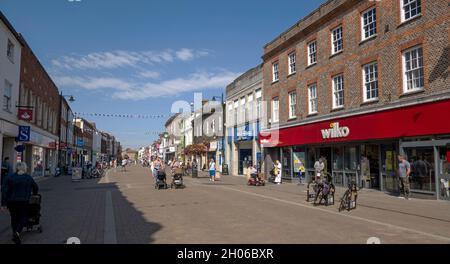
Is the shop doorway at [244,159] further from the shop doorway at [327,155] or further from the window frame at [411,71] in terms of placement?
the window frame at [411,71]

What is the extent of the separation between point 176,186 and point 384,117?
1154cm

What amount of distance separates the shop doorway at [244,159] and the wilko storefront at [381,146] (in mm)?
8157

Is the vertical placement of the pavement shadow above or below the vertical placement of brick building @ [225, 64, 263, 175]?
below

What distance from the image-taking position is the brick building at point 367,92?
1539cm

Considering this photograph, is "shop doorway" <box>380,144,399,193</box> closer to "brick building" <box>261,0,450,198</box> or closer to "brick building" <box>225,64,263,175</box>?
"brick building" <box>261,0,450,198</box>

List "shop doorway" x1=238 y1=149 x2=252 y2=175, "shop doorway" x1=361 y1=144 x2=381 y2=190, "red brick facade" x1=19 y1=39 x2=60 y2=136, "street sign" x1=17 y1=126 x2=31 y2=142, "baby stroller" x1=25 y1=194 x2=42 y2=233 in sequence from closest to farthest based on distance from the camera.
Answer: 1. "baby stroller" x1=25 y1=194 x2=42 y2=233
2. "shop doorway" x1=361 y1=144 x2=381 y2=190
3. "street sign" x1=17 y1=126 x2=31 y2=142
4. "red brick facade" x1=19 y1=39 x2=60 y2=136
5. "shop doorway" x1=238 y1=149 x2=252 y2=175

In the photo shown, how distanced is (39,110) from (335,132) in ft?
75.9

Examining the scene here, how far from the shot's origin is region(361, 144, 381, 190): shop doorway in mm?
19125

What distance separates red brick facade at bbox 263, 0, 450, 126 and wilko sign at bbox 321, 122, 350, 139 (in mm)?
798

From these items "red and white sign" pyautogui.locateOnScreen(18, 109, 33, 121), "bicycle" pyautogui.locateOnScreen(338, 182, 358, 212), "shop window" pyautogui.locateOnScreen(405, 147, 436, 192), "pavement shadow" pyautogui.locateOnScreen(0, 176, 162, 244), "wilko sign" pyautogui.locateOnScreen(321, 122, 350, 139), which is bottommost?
"pavement shadow" pyautogui.locateOnScreen(0, 176, 162, 244)

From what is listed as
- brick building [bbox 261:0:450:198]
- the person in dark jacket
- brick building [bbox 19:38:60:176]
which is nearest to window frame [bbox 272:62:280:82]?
brick building [bbox 261:0:450:198]

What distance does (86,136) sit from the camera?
3228 inches

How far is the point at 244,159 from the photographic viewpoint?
36.2 m

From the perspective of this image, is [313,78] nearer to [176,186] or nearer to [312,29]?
[312,29]
